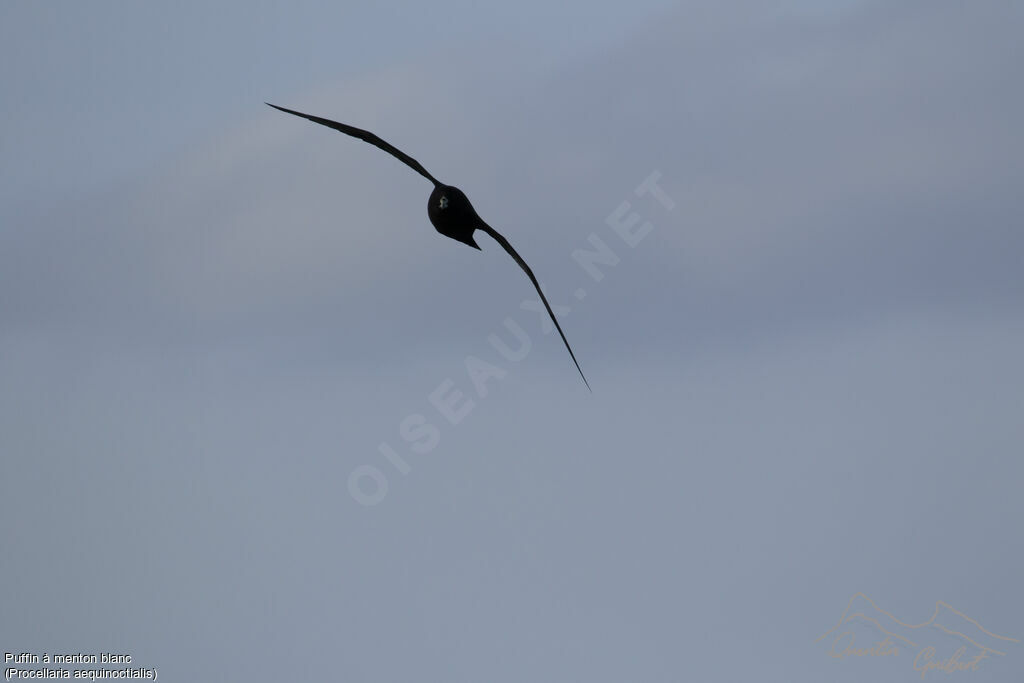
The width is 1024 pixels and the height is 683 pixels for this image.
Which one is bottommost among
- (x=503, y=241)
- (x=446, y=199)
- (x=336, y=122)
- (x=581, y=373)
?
(x=581, y=373)

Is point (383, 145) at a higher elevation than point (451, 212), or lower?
higher

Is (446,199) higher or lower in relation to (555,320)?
higher

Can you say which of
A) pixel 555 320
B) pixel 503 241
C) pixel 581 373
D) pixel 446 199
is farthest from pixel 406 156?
pixel 581 373

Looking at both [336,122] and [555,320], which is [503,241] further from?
[336,122]

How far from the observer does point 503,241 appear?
21906mm

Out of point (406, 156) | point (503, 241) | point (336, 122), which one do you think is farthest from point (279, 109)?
point (503, 241)

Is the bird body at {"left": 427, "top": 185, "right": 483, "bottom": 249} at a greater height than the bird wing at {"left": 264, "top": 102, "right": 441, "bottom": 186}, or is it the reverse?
the bird wing at {"left": 264, "top": 102, "right": 441, "bottom": 186}

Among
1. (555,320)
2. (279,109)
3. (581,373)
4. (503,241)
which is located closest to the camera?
(279,109)

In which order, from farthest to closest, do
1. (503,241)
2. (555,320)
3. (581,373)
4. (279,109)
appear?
1. (503,241)
2. (555,320)
3. (581,373)
4. (279,109)

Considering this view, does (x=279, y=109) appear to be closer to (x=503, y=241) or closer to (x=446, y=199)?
(x=446, y=199)

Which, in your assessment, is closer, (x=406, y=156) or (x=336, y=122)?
(x=336, y=122)

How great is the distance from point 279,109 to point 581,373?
6.50 meters

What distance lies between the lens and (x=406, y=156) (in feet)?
69.4

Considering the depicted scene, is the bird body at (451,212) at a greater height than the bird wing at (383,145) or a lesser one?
lesser
